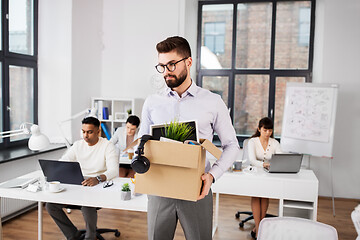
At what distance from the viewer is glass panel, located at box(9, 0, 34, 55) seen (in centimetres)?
447

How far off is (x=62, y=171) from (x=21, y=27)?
2.89 meters

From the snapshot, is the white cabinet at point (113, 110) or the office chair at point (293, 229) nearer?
the office chair at point (293, 229)

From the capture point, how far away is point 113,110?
5.45m

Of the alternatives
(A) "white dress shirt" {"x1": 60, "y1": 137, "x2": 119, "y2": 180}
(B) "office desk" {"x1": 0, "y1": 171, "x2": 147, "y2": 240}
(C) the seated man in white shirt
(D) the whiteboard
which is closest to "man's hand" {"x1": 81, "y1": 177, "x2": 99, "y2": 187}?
(B) "office desk" {"x1": 0, "y1": 171, "x2": 147, "y2": 240}

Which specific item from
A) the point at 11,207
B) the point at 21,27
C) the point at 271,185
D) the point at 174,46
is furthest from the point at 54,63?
the point at 174,46

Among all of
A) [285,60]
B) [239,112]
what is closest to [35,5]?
[239,112]

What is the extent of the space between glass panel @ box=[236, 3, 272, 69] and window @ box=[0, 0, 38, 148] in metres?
3.26

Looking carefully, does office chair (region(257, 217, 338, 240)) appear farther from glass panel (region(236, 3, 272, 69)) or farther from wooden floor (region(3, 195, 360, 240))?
glass panel (region(236, 3, 272, 69))

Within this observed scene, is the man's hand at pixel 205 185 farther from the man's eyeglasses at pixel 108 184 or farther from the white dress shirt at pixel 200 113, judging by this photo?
the man's eyeglasses at pixel 108 184

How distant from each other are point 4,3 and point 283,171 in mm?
4002

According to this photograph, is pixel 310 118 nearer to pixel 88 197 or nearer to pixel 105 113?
pixel 105 113

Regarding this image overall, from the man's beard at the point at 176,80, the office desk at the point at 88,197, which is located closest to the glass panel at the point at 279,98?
the office desk at the point at 88,197

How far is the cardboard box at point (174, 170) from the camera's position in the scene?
1.41 m

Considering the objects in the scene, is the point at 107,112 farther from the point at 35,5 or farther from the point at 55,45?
the point at 35,5
